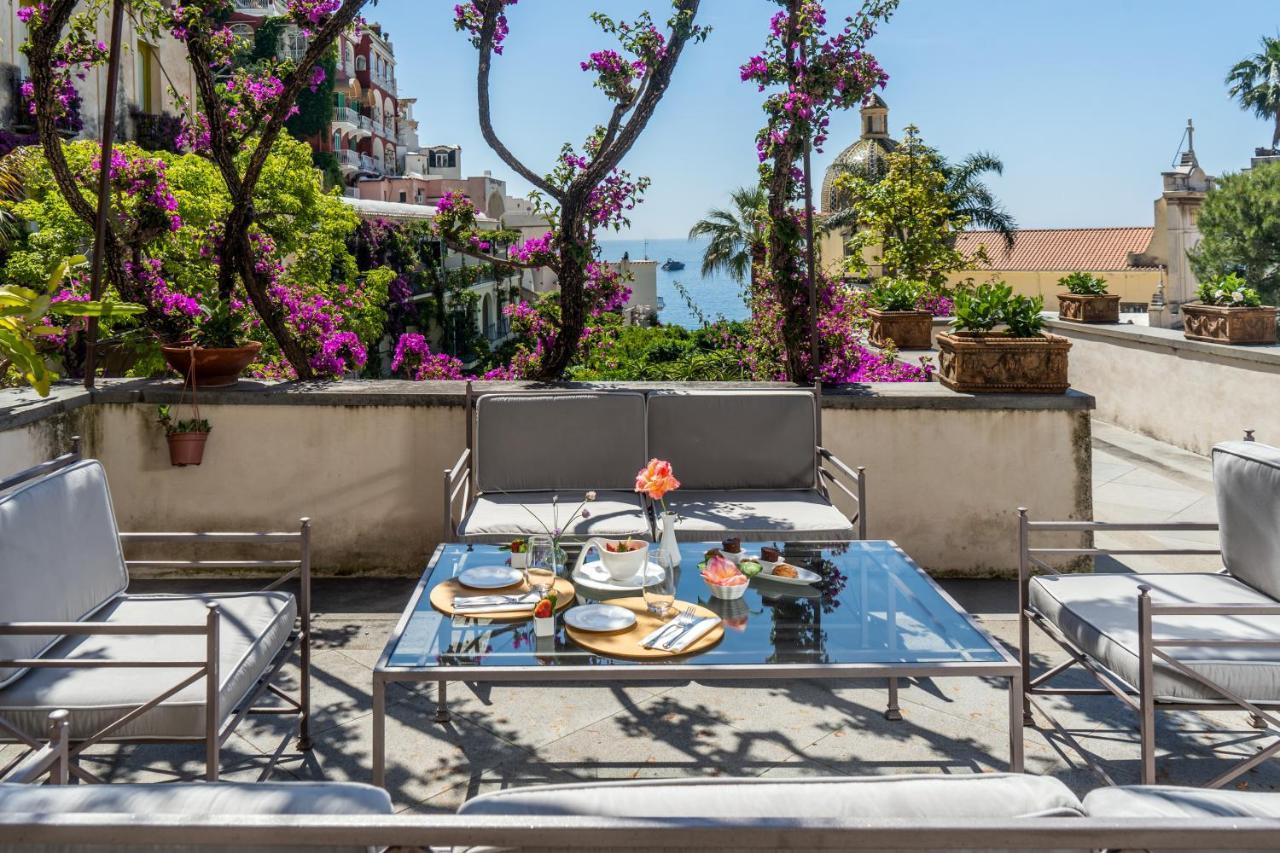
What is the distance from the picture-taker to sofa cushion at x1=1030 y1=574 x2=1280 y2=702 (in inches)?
114

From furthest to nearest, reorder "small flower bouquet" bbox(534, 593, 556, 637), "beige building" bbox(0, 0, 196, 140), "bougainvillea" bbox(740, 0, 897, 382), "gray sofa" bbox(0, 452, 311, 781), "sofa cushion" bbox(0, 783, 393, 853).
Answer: "beige building" bbox(0, 0, 196, 140), "bougainvillea" bbox(740, 0, 897, 382), "small flower bouquet" bbox(534, 593, 556, 637), "gray sofa" bbox(0, 452, 311, 781), "sofa cushion" bbox(0, 783, 393, 853)

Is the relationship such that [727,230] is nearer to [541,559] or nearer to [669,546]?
[669,546]

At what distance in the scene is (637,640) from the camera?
2.95 metres

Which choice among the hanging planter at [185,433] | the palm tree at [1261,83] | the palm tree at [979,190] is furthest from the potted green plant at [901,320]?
the palm tree at [1261,83]

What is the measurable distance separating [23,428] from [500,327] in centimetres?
3749

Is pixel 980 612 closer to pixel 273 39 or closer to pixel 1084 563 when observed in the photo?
pixel 1084 563

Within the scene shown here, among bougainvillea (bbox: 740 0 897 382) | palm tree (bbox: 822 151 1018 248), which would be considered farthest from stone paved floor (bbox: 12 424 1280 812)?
palm tree (bbox: 822 151 1018 248)

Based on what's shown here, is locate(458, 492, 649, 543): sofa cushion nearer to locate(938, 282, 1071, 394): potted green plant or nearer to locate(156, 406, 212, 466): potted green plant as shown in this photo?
locate(156, 406, 212, 466): potted green plant

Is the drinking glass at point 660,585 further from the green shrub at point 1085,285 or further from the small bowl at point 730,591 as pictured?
the green shrub at point 1085,285

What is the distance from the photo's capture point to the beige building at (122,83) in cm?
2234

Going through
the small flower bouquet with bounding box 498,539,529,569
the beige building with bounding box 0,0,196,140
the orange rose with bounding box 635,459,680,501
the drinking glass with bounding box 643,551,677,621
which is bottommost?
the drinking glass with bounding box 643,551,677,621

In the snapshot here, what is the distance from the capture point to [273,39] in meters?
40.0

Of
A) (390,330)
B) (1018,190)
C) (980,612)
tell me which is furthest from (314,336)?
(1018,190)

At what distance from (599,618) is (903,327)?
1064cm
